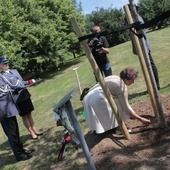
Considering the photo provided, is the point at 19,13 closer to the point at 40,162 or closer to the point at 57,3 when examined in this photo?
the point at 57,3

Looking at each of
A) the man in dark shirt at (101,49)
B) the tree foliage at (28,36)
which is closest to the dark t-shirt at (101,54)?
the man in dark shirt at (101,49)

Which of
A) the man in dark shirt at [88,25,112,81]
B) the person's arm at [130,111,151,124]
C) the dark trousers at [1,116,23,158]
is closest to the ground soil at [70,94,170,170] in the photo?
the person's arm at [130,111,151,124]

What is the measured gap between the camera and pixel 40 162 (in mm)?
4602

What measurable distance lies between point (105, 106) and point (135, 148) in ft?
2.75

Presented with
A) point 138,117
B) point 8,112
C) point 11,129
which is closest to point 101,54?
point 138,117

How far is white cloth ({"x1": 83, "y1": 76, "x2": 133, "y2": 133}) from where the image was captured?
4125 millimetres

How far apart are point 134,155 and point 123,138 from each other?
0.60 meters

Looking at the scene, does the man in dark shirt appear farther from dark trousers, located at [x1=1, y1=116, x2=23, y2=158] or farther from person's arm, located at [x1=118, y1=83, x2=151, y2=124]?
dark trousers, located at [x1=1, y1=116, x2=23, y2=158]

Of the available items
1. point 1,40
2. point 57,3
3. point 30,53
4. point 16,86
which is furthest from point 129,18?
point 57,3

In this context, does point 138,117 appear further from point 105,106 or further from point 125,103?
point 105,106

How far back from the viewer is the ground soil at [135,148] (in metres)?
3.25

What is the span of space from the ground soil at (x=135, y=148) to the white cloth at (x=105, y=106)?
0.92 feet

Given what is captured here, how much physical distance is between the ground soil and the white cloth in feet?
0.92

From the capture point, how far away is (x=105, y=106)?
4254mm
